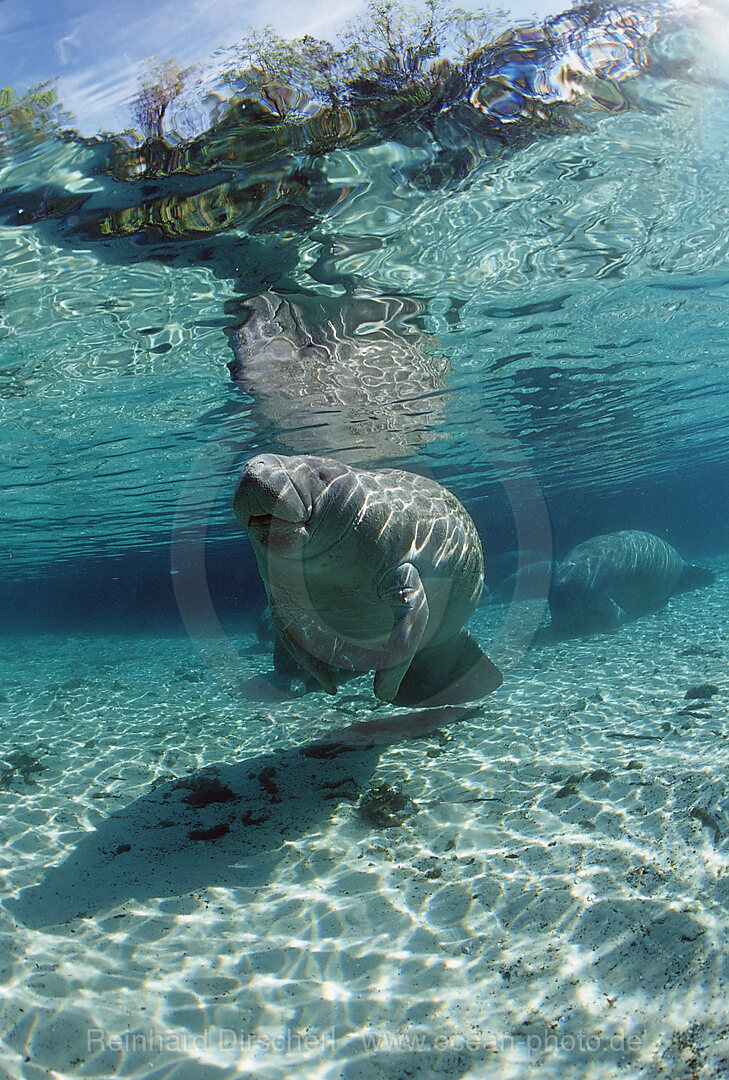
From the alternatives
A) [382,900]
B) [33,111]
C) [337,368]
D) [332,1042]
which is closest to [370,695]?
[337,368]

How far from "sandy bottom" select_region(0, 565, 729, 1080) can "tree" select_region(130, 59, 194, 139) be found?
606cm

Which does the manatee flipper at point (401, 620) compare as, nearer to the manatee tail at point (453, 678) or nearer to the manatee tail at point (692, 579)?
the manatee tail at point (453, 678)

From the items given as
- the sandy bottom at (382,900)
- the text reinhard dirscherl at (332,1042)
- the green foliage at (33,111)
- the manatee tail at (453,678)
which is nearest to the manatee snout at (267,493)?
the sandy bottom at (382,900)

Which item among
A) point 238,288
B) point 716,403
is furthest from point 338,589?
point 716,403

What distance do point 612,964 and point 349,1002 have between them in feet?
3.93

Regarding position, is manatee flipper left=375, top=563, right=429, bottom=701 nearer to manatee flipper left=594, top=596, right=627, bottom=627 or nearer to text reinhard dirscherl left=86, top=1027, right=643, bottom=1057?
text reinhard dirscherl left=86, top=1027, right=643, bottom=1057

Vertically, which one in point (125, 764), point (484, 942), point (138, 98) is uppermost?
point (138, 98)

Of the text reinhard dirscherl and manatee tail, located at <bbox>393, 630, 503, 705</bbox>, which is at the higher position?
the text reinhard dirscherl

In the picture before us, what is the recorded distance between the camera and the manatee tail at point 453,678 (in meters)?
6.21

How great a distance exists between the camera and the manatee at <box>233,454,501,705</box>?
3.76m

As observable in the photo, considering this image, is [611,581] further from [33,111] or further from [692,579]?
[33,111]

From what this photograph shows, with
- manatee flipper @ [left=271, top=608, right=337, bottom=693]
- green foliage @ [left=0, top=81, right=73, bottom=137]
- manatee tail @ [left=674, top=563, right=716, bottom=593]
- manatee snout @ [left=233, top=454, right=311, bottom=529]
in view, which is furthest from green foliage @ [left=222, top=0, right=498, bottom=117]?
manatee tail @ [left=674, top=563, right=716, bottom=593]

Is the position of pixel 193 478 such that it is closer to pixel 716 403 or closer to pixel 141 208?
pixel 141 208

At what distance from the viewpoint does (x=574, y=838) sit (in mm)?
3934
